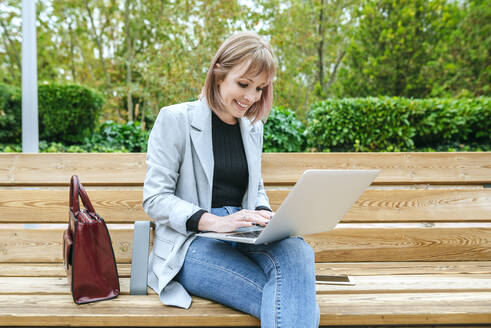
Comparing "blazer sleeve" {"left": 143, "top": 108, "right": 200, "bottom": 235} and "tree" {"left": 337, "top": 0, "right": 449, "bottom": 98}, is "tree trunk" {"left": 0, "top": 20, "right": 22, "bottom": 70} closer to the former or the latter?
"tree" {"left": 337, "top": 0, "right": 449, "bottom": 98}

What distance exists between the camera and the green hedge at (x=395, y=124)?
4395 millimetres

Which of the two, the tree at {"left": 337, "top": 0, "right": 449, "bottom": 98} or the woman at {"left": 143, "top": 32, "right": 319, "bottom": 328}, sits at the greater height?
the tree at {"left": 337, "top": 0, "right": 449, "bottom": 98}

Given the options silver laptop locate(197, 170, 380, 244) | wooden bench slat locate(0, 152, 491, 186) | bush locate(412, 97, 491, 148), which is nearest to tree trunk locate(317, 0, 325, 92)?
bush locate(412, 97, 491, 148)

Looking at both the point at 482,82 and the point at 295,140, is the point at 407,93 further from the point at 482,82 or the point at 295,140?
the point at 295,140

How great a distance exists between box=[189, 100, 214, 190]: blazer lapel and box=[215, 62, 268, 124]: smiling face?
13 cm

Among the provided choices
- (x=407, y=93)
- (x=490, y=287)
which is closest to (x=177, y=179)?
(x=490, y=287)

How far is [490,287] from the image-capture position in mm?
2125

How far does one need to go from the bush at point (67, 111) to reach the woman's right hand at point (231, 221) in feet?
15.5

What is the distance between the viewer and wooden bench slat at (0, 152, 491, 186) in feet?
8.61

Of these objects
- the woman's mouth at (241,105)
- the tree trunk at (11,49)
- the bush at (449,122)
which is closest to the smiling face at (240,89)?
the woman's mouth at (241,105)

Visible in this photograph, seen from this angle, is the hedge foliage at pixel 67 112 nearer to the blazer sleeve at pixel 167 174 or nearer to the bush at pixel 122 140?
the bush at pixel 122 140

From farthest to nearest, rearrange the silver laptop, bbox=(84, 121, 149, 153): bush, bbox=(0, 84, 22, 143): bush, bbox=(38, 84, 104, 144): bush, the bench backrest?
bbox=(0, 84, 22, 143): bush < bbox=(38, 84, 104, 144): bush < bbox=(84, 121, 149, 153): bush < the bench backrest < the silver laptop

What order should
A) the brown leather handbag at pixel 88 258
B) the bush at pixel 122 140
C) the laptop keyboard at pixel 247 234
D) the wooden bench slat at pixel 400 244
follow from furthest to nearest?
the bush at pixel 122 140
the wooden bench slat at pixel 400 244
the brown leather handbag at pixel 88 258
the laptop keyboard at pixel 247 234

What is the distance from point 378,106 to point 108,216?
297 cm
